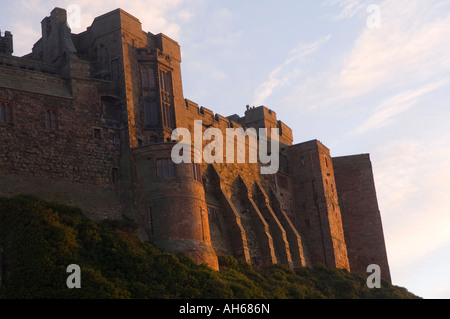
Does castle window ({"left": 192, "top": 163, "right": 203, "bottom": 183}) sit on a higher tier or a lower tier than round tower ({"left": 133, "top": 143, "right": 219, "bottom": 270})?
higher

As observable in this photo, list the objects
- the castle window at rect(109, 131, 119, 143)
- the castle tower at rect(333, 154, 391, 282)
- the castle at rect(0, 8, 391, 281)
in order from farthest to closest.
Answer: the castle tower at rect(333, 154, 391, 282), the castle window at rect(109, 131, 119, 143), the castle at rect(0, 8, 391, 281)

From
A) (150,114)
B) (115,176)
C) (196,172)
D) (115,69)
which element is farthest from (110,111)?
(196,172)

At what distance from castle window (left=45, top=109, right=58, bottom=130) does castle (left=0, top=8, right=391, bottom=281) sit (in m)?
0.08

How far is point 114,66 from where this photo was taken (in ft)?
204

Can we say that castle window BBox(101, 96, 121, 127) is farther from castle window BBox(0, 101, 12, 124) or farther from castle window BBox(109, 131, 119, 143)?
castle window BBox(0, 101, 12, 124)

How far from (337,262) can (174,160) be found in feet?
77.1

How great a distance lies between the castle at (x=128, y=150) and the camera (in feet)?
185

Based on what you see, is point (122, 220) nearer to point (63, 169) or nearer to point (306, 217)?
point (63, 169)

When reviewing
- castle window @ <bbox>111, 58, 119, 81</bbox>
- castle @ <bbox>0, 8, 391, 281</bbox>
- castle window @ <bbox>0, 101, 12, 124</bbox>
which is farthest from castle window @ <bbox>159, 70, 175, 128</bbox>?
castle window @ <bbox>0, 101, 12, 124</bbox>

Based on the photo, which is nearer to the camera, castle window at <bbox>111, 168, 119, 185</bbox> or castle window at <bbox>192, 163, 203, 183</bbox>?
castle window at <bbox>111, 168, 119, 185</bbox>

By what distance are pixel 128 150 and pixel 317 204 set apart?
24.7 m

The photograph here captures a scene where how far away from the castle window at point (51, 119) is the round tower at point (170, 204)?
5982 millimetres

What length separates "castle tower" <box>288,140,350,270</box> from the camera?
76312 millimetres

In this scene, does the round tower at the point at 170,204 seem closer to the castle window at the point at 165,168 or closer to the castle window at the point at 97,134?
the castle window at the point at 165,168
